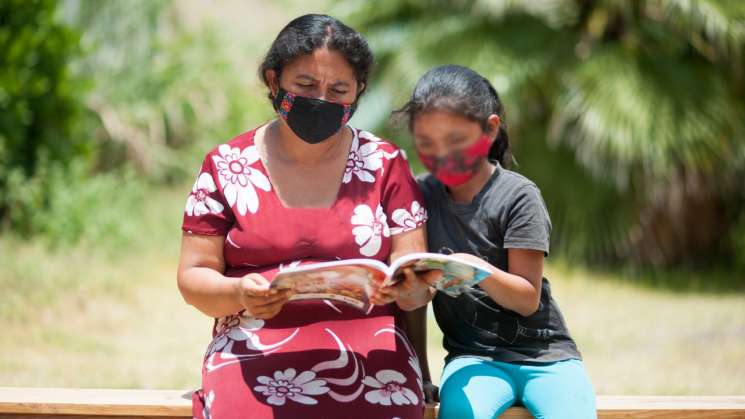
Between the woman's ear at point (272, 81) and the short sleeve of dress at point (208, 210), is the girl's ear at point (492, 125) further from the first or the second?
the short sleeve of dress at point (208, 210)

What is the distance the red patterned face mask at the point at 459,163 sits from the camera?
2564mm

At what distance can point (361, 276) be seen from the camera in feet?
7.59

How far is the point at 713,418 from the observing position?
9.22ft

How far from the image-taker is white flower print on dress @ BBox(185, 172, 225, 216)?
2.65m

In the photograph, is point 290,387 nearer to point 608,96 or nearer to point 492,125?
point 492,125

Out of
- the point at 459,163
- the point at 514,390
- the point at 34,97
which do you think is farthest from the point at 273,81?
the point at 34,97

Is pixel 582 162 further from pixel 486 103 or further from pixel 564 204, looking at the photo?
pixel 486 103

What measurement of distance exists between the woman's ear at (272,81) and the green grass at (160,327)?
7.90 feet

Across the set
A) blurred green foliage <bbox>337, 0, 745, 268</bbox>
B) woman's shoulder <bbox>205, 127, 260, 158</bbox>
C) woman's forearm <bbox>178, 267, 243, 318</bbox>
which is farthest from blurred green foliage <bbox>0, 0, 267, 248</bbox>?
woman's forearm <bbox>178, 267, 243, 318</bbox>

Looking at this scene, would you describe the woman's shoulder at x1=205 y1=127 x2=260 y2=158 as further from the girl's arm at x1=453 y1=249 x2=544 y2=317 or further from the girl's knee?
the girl's knee

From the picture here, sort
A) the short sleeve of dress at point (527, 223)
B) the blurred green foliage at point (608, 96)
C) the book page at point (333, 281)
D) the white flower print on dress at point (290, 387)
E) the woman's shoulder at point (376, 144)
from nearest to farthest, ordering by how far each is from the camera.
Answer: the book page at point (333, 281)
the white flower print on dress at point (290, 387)
the short sleeve of dress at point (527, 223)
the woman's shoulder at point (376, 144)
the blurred green foliage at point (608, 96)

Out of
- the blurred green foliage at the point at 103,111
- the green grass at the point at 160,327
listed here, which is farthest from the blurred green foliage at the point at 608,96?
the blurred green foliage at the point at 103,111

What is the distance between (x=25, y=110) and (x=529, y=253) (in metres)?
5.32

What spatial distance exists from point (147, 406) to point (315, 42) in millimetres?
1229
